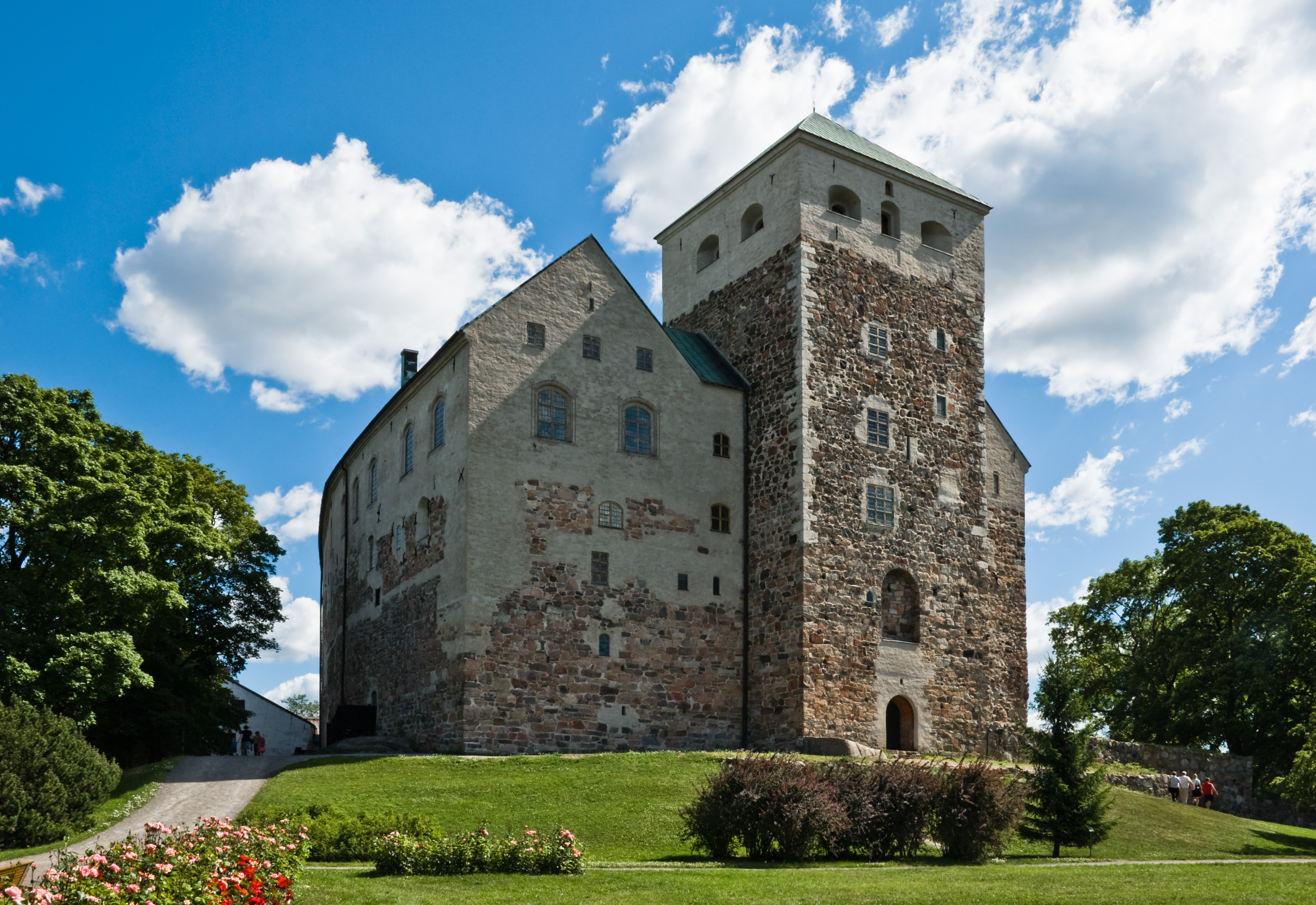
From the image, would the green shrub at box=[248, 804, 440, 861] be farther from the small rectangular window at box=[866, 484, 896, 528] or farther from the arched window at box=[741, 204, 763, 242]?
the arched window at box=[741, 204, 763, 242]

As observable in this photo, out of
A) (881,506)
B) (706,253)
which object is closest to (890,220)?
(706,253)

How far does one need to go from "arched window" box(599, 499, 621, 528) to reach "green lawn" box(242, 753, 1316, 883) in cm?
673

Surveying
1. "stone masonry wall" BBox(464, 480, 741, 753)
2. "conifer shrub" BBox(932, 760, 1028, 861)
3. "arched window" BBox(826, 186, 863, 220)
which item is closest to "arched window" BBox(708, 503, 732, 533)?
"stone masonry wall" BBox(464, 480, 741, 753)

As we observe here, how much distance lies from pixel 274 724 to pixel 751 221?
112 feet

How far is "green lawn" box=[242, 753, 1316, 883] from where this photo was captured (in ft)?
67.6

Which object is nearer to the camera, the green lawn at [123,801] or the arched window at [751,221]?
the green lawn at [123,801]

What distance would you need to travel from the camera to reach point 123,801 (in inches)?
940

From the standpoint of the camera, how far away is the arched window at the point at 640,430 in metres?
32.8

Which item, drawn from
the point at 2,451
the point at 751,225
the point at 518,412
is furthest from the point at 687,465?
the point at 2,451

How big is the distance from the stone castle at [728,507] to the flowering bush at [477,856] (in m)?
12.3

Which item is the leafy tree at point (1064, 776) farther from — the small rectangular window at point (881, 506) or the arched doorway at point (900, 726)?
the small rectangular window at point (881, 506)

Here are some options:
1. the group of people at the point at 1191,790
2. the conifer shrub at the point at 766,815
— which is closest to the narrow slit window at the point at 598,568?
the conifer shrub at the point at 766,815

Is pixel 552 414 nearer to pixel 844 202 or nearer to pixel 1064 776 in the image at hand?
pixel 844 202

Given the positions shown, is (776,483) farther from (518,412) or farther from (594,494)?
(518,412)
